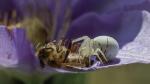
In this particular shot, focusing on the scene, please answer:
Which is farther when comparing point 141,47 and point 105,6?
point 105,6

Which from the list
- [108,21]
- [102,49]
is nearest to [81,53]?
[102,49]

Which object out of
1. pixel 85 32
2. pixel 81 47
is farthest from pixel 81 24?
pixel 81 47

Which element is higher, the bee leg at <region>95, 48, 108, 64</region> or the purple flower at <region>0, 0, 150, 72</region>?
the purple flower at <region>0, 0, 150, 72</region>

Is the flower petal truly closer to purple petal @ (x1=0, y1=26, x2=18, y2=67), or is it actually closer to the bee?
the bee

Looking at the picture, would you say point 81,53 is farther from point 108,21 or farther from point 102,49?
point 108,21

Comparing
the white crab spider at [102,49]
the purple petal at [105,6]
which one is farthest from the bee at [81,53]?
the purple petal at [105,6]

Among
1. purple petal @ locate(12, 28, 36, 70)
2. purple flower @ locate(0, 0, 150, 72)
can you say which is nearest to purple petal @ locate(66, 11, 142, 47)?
purple flower @ locate(0, 0, 150, 72)

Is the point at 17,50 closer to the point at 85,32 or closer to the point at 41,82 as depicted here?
the point at 41,82
